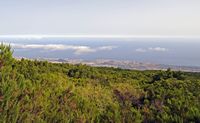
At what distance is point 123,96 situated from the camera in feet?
71.9

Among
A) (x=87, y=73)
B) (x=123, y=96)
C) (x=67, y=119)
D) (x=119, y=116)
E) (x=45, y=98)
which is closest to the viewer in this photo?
(x=67, y=119)

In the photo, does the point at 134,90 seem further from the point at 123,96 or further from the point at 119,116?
the point at 119,116

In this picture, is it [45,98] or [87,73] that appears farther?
[87,73]

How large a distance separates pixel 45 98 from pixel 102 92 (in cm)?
1006

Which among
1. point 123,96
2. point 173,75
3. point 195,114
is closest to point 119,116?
point 195,114

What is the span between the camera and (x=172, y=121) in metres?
10.9

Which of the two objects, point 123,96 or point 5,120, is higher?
point 5,120

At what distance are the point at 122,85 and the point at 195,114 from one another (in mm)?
15312

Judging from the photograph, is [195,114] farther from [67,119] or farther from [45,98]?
[45,98]

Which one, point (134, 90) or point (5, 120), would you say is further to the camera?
point (134, 90)

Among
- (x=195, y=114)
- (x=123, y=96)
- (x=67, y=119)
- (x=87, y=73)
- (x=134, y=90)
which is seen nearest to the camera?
(x=195, y=114)

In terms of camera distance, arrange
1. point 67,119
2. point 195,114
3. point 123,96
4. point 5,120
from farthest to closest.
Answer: point 123,96 < point 67,119 < point 195,114 < point 5,120

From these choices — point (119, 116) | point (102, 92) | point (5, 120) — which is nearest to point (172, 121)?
point (119, 116)

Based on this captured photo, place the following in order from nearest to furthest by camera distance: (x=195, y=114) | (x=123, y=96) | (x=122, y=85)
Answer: (x=195, y=114), (x=123, y=96), (x=122, y=85)
